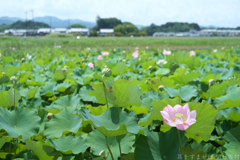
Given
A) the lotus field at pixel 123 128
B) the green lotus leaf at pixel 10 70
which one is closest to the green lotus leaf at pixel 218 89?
the lotus field at pixel 123 128

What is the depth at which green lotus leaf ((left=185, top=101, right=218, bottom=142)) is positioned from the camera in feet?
1.47

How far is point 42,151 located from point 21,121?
0.51ft

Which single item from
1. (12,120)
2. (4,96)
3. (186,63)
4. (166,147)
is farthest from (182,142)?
(186,63)

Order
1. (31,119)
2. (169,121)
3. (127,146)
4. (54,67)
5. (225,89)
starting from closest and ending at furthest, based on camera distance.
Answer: (169,121) < (127,146) < (31,119) < (225,89) < (54,67)

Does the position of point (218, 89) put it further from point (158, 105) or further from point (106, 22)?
point (106, 22)

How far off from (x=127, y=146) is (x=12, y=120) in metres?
0.36

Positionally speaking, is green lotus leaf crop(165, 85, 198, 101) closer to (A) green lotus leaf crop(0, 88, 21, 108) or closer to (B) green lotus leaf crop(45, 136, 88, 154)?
(B) green lotus leaf crop(45, 136, 88, 154)

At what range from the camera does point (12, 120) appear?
0.60 metres

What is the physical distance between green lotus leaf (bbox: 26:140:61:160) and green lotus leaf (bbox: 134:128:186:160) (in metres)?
0.22

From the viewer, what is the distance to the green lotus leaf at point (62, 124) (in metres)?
0.61

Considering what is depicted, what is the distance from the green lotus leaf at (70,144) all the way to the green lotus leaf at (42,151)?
16mm

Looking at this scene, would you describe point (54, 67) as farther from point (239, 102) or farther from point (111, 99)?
point (239, 102)

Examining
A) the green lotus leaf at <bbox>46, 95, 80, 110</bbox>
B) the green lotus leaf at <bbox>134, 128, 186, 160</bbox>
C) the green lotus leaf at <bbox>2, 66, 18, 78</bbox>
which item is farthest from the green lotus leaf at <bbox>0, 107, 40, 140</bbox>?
the green lotus leaf at <bbox>2, 66, 18, 78</bbox>

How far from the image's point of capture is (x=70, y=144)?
540 mm
